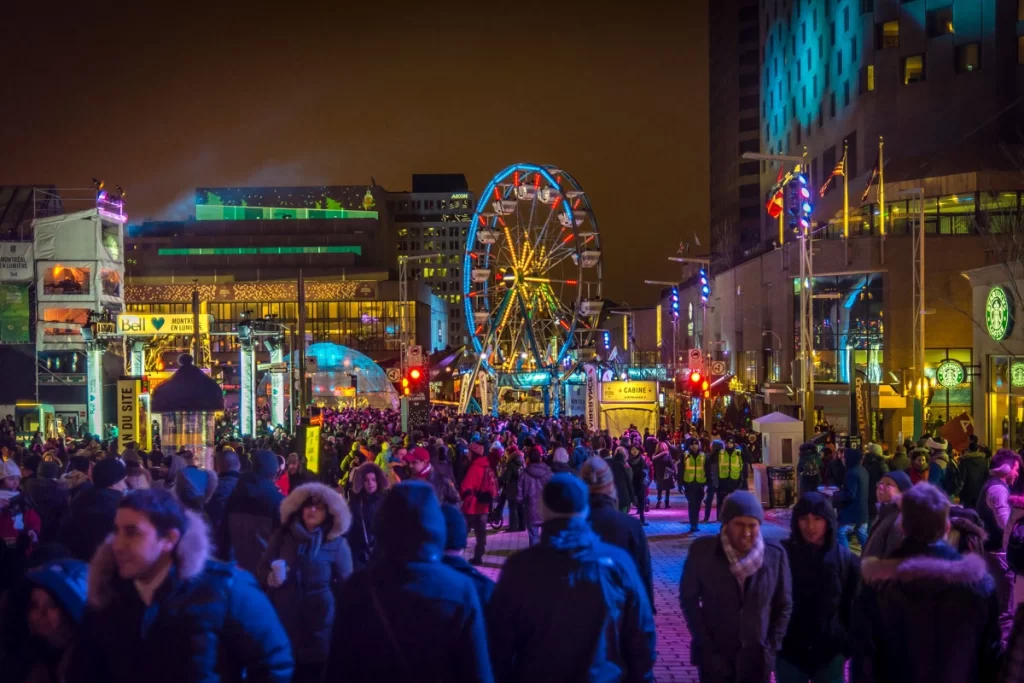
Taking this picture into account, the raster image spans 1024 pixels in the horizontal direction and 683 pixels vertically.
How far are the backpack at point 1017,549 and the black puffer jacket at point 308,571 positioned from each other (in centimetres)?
356

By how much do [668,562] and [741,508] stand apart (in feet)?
28.9

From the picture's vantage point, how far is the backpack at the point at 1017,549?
18.5 feet

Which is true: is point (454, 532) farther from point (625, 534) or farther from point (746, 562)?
point (625, 534)

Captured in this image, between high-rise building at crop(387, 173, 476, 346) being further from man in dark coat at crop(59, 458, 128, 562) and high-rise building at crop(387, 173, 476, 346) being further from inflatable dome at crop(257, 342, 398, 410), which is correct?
man in dark coat at crop(59, 458, 128, 562)

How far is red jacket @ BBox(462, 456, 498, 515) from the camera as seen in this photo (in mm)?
14328

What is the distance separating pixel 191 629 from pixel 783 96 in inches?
2889

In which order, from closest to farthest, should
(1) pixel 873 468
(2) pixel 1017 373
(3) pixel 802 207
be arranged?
1. (1) pixel 873 468
2. (3) pixel 802 207
3. (2) pixel 1017 373

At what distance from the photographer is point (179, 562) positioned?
3969 mm

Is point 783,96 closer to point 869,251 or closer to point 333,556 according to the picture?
point 869,251

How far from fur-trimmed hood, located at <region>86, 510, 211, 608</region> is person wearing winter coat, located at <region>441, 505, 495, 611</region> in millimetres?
894

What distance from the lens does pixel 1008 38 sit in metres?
49.2

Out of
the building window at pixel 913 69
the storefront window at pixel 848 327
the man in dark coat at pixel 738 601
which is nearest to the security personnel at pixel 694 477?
the man in dark coat at pixel 738 601

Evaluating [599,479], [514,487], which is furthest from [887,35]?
[599,479]

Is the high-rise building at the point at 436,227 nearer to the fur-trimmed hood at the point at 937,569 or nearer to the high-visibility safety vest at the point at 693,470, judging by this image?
the high-visibility safety vest at the point at 693,470
